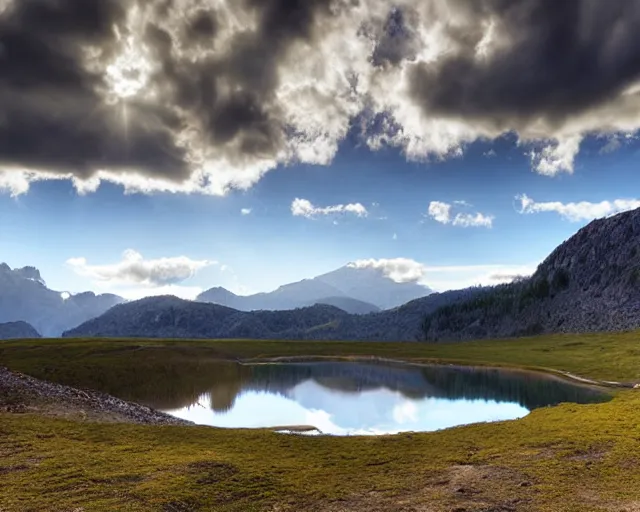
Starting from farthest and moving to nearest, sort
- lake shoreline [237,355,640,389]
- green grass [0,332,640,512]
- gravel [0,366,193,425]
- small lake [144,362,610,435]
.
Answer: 1. lake shoreline [237,355,640,389]
2. small lake [144,362,610,435]
3. gravel [0,366,193,425]
4. green grass [0,332,640,512]

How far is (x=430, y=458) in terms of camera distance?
1356 inches

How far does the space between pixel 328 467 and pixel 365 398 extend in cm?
5024

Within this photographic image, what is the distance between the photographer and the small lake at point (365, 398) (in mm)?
61094

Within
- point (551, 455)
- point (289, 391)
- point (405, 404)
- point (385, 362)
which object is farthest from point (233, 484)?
point (385, 362)

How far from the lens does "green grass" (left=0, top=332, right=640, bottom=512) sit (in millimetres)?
24281

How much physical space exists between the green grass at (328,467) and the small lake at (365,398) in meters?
14.9

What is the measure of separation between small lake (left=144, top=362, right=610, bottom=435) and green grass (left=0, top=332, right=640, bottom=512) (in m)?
14.9

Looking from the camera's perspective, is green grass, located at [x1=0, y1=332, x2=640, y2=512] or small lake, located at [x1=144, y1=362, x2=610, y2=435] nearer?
green grass, located at [x1=0, y1=332, x2=640, y2=512]

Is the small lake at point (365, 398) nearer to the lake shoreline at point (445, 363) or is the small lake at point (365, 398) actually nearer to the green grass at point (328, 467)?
the lake shoreline at point (445, 363)

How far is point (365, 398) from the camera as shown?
80625 mm

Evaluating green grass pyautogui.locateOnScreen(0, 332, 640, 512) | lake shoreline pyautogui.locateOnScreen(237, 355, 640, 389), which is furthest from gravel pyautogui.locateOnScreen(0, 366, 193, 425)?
lake shoreline pyautogui.locateOnScreen(237, 355, 640, 389)

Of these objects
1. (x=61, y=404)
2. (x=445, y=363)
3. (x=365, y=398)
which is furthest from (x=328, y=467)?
(x=445, y=363)

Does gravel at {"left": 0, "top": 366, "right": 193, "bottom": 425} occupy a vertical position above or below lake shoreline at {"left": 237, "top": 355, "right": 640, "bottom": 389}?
above

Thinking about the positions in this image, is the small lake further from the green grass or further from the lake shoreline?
the green grass
